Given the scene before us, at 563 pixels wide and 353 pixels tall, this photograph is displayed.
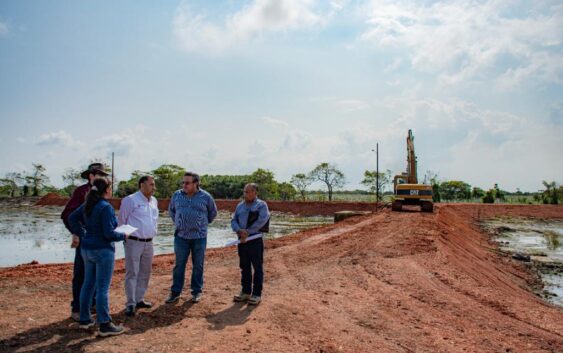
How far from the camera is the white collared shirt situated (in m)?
5.45

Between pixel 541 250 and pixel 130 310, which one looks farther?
pixel 541 250

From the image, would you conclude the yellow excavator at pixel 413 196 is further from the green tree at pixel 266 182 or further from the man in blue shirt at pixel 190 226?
the green tree at pixel 266 182

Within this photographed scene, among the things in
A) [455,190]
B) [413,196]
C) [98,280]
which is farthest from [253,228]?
[455,190]

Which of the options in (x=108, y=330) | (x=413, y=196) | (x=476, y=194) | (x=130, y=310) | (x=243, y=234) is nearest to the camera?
(x=108, y=330)

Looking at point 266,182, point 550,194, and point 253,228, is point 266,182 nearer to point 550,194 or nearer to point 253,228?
point 550,194

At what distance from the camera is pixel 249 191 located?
606 centimetres

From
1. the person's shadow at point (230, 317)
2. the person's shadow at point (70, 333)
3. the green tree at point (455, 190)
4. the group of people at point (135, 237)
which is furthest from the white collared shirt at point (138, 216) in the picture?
the green tree at point (455, 190)

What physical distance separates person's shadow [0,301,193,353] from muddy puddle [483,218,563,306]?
781cm

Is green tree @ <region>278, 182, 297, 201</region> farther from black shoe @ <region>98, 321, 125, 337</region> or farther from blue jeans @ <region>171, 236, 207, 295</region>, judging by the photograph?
black shoe @ <region>98, 321, 125, 337</region>

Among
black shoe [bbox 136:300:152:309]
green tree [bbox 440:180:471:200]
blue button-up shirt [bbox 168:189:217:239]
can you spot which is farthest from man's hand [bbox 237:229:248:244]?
green tree [bbox 440:180:471:200]

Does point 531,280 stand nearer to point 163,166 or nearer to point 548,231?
point 548,231

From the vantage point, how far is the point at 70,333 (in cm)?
476

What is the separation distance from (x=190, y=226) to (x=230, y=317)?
51.2 inches

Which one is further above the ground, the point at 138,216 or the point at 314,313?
the point at 138,216
